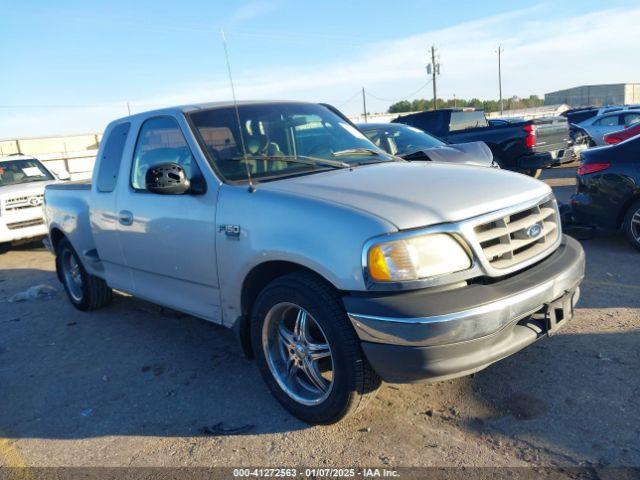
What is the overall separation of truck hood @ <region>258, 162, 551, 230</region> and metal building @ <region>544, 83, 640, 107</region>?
66.9 metres

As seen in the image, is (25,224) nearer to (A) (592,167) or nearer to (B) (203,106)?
(B) (203,106)

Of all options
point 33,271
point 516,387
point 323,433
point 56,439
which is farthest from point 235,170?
point 33,271

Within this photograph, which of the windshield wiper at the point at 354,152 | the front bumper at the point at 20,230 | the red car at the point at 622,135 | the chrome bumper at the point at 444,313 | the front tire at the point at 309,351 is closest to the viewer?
the chrome bumper at the point at 444,313

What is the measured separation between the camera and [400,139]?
8516 millimetres

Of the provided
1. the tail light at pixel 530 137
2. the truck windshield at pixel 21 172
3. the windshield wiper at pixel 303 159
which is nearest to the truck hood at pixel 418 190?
the windshield wiper at pixel 303 159

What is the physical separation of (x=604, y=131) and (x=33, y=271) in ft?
51.6

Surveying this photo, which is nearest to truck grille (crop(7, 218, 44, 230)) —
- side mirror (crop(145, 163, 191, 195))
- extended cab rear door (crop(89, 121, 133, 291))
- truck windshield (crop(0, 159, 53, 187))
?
truck windshield (crop(0, 159, 53, 187))

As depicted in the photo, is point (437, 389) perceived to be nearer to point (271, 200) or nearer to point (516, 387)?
point (516, 387)

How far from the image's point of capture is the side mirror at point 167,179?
3500 mm

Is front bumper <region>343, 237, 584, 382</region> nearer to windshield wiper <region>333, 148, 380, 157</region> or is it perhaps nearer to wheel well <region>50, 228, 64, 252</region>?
windshield wiper <region>333, 148, 380, 157</region>

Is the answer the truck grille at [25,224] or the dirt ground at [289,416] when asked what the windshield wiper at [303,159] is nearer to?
the dirt ground at [289,416]

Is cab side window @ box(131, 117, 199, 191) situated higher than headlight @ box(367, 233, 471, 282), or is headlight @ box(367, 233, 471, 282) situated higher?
cab side window @ box(131, 117, 199, 191)

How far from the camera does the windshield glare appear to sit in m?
8.22

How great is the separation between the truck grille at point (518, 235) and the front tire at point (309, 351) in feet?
2.80
